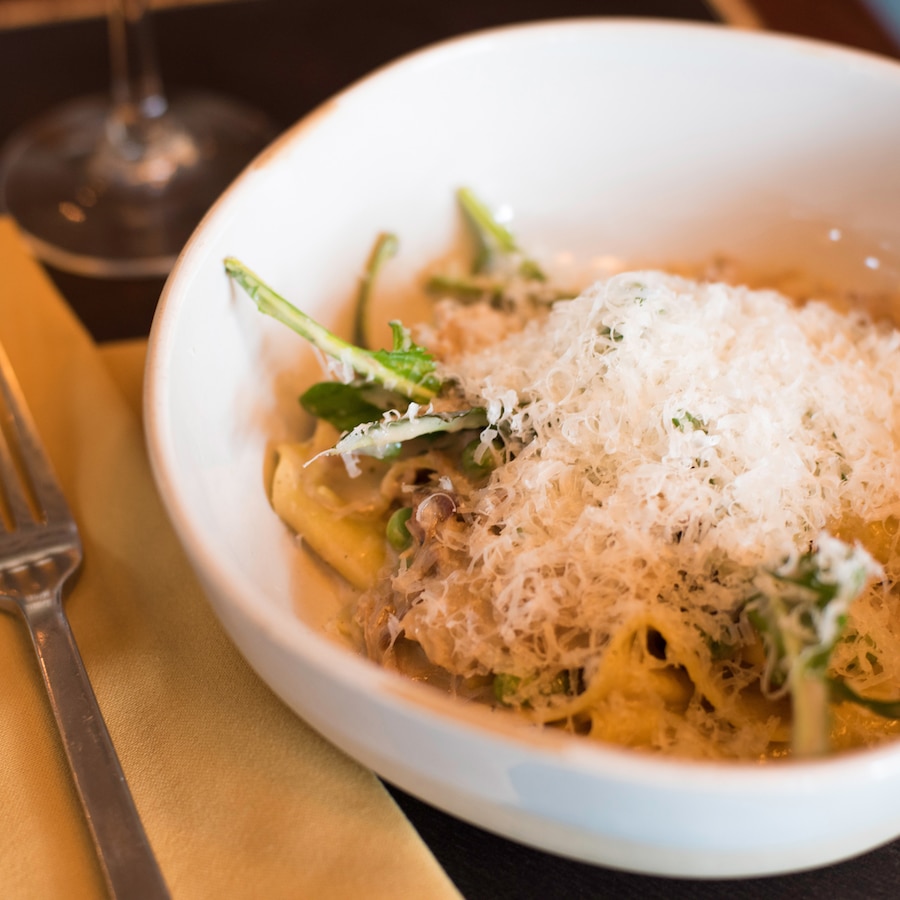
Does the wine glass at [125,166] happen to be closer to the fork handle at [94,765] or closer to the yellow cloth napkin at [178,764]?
the yellow cloth napkin at [178,764]

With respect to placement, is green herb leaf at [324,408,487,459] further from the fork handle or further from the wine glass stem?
the wine glass stem

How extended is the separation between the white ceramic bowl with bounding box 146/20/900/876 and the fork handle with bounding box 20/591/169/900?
198 millimetres

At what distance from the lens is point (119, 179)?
208 cm

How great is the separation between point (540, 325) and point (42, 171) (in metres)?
1.29

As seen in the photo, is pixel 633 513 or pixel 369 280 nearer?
pixel 633 513

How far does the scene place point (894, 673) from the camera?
1077mm

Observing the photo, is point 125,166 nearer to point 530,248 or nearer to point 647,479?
point 530,248

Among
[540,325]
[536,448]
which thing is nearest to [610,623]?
[536,448]

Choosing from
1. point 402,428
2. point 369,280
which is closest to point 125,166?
point 369,280

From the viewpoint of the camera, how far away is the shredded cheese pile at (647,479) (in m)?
1.03

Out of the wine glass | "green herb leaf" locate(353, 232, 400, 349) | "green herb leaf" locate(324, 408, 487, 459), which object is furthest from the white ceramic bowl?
the wine glass

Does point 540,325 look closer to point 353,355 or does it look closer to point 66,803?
point 353,355

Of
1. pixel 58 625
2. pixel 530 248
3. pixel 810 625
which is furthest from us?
pixel 530 248

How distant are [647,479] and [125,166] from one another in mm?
1521
